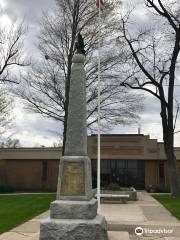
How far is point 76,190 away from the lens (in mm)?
10555

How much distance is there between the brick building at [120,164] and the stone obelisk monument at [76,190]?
1255 inches

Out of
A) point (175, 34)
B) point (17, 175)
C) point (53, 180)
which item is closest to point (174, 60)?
point (175, 34)

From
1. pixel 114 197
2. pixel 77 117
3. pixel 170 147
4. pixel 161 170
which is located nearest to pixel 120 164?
pixel 161 170

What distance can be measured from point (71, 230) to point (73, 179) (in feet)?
4.33

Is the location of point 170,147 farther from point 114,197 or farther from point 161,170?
point 161,170

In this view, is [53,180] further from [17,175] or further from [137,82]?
[137,82]

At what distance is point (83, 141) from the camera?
1097 cm

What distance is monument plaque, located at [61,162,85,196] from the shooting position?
34.6 feet

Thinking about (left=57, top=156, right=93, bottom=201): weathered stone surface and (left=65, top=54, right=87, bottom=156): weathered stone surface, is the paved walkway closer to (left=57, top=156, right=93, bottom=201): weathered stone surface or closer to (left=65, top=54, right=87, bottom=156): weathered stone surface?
(left=57, top=156, right=93, bottom=201): weathered stone surface

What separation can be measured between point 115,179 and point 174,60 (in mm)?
17827

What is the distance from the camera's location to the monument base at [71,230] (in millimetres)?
9852

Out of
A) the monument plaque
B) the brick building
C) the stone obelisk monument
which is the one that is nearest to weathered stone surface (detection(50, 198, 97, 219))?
the stone obelisk monument

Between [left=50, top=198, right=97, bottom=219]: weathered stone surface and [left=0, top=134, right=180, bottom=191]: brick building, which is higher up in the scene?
[left=0, top=134, right=180, bottom=191]: brick building

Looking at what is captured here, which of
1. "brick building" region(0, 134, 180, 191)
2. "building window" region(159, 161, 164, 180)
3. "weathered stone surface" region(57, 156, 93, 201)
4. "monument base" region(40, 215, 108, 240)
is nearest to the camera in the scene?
"monument base" region(40, 215, 108, 240)
